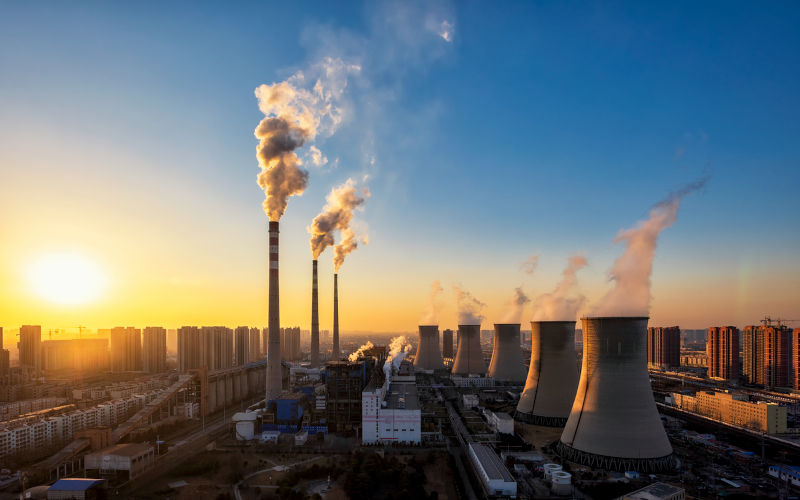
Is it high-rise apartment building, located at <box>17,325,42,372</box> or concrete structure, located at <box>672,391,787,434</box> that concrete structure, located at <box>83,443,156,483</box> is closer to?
concrete structure, located at <box>672,391,787,434</box>

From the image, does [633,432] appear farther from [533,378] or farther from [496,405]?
[496,405]

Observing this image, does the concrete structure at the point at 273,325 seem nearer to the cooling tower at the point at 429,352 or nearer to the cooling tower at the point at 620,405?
the cooling tower at the point at 620,405

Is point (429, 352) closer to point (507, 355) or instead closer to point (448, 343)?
point (507, 355)

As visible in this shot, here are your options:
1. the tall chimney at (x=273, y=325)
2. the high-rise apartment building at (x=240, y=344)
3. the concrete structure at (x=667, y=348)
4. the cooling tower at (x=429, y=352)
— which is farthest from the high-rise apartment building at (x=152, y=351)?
the concrete structure at (x=667, y=348)

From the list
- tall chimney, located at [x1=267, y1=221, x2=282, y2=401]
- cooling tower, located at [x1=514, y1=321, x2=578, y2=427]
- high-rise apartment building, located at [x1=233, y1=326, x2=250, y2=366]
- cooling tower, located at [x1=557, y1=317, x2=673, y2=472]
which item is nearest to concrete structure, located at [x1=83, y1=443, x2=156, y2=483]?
tall chimney, located at [x1=267, y1=221, x2=282, y2=401]

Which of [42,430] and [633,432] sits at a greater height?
[633,432]

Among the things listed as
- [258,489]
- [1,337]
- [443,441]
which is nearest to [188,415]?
[258,489]
